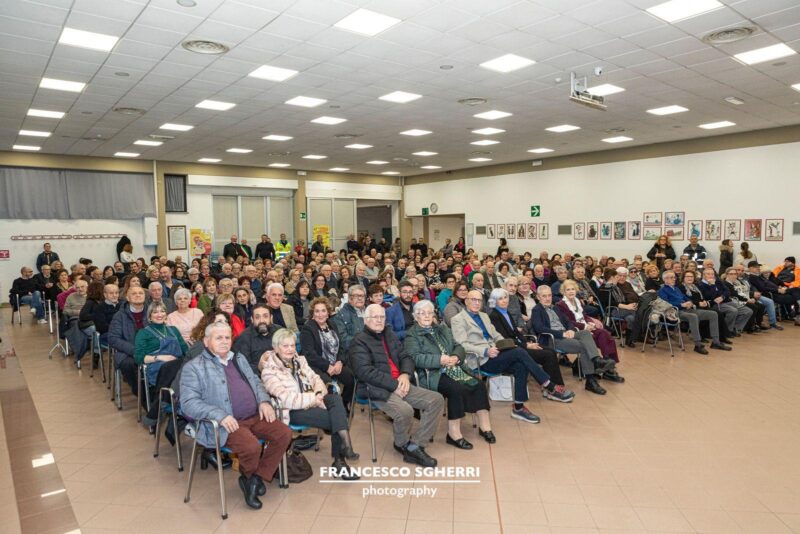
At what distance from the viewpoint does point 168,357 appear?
15.0ft

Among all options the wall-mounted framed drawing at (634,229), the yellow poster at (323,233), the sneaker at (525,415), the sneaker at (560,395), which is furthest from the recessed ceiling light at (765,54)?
the yellow poster at (323,233)

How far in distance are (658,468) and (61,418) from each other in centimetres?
543

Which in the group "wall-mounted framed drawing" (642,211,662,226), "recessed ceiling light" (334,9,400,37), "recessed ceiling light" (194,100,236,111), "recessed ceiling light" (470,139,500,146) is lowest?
"wall-mounted framed drawing" (642,211,662,226)

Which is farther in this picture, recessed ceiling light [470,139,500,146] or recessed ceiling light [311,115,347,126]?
recessed ceiling light [470,139,500,146]

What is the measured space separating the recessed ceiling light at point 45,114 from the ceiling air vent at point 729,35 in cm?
992

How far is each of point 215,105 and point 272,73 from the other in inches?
87.2

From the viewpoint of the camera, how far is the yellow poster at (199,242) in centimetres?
1638

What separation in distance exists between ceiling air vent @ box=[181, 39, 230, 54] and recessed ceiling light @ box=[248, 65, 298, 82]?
2.53 ft

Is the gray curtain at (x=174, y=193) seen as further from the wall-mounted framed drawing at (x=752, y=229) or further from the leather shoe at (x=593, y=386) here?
the wall-mounted framed drawing at (x=752, y=229)

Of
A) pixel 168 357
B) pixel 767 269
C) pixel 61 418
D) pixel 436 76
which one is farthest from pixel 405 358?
pixel 767 269

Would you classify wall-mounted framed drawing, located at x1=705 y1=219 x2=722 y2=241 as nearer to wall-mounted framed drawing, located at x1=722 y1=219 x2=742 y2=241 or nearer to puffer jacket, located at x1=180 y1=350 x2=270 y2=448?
wall-mounted framed drawing, located at x1=722 y1=219 x2=742 y2=241

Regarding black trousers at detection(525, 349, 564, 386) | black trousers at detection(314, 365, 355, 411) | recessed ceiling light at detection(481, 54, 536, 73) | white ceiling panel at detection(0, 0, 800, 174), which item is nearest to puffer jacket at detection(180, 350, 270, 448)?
black trousers at detection(314, 365, 355, 411)

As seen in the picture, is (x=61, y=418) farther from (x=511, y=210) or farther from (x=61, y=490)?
(x=511, y=210)

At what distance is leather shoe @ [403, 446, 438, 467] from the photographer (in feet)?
13.0
